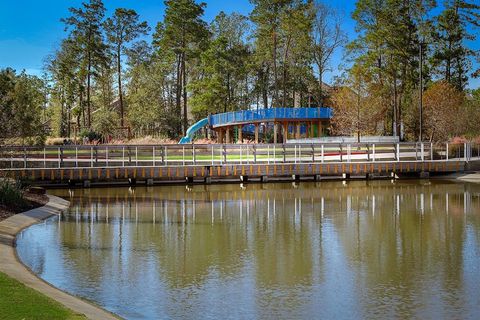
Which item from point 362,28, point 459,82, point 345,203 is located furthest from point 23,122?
point 459,82

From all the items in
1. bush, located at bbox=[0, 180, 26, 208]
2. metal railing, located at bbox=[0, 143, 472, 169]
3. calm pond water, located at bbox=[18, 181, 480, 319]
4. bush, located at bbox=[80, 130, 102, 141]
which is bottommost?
calm pond water, located at bbox=[18, 181, 480, 319]

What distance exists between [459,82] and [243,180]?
3781cm

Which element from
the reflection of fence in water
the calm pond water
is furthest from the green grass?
the reflection of fence in water

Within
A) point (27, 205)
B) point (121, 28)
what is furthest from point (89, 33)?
point (27, 205)

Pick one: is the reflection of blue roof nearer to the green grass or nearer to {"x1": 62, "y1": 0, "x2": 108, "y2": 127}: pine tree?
{"x1": 62, "y1": 0, "x2": 108, "y2": 127}: pine tree

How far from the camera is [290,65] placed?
69812 mm

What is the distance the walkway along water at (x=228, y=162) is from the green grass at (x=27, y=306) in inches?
958

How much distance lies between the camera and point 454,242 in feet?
60.1

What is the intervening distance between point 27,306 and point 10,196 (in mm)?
14949

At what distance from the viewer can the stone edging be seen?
411 inches

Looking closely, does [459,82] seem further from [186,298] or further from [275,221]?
[186,298]

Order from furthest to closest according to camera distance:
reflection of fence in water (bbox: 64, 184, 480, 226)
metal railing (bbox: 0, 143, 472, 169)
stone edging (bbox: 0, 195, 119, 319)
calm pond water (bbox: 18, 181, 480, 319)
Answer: metal railing (bbox: 0, 143, 472, 169), reflection of fence in water (bbox: 64, 184, 480, 226), calm pond water (bbox: 18, 181, 480, 319), stone edging (bbox: 0, 195, 119, 319)

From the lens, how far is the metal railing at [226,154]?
37.5m

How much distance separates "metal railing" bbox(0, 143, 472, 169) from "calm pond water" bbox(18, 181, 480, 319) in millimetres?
9318
